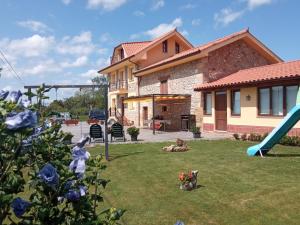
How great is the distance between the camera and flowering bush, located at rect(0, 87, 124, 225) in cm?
194

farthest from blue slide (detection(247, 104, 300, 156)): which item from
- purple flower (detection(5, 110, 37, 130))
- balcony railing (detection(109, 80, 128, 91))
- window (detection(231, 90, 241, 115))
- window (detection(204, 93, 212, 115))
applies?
balcony railing (detection(109, 80, 128, 91))

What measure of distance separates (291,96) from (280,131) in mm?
5655

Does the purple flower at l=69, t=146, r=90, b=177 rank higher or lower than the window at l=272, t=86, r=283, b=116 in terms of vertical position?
lower

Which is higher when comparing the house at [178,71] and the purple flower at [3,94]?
the house at [178,71]

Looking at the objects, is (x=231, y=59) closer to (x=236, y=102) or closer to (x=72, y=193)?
(x=236, y=102)

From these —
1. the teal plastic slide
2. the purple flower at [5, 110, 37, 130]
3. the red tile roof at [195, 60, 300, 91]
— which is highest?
the red tile roof at [195, 60, 300, 91]

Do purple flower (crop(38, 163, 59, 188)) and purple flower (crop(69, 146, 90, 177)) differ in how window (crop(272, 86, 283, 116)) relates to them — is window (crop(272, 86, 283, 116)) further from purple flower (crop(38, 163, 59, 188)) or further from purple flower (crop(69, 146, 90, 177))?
purple flower (crop(38, 163, 59, 188))

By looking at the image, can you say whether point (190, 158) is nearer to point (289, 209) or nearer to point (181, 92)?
point (289, 209)

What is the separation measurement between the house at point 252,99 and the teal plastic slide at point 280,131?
4.56m

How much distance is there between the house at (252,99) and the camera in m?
18.6

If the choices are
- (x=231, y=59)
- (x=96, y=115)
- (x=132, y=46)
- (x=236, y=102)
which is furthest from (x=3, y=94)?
(x=132, y=46)

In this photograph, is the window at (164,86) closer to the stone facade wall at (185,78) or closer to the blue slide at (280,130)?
the stone facade wall at (185,78)

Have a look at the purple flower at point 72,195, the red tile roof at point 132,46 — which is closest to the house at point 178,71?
the red tile roof at point 132,46

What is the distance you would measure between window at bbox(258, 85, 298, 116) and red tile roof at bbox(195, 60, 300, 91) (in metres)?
0.71
